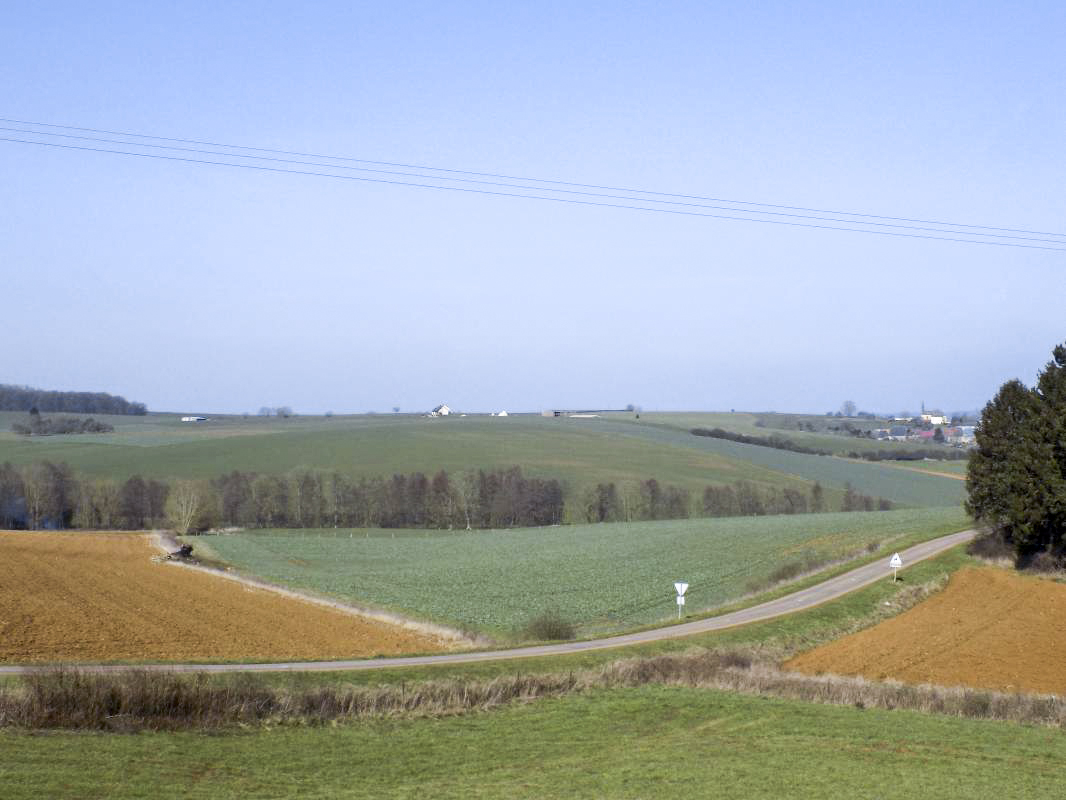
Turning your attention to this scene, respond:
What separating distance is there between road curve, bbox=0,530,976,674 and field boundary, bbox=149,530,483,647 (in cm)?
351

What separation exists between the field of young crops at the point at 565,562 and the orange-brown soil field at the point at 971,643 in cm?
884

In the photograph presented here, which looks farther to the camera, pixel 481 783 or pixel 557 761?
pixel 557 761

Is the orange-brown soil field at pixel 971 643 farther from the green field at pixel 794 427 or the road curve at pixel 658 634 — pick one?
the green field at pixel 794 427

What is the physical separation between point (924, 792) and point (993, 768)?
223 centimetres

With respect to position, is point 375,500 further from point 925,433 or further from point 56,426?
point 925,433

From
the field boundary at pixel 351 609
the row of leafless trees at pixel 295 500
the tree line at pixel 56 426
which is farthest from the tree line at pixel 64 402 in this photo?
the field boundary at pixel 351 609

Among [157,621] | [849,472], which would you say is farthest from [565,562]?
[849,472]

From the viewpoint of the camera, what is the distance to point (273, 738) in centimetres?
1862

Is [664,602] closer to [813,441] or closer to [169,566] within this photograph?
[169,566]

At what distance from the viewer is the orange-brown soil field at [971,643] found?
1182 inches

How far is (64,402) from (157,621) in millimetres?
157709

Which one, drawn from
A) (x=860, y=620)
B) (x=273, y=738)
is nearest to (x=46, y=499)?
(x=860, y=620)

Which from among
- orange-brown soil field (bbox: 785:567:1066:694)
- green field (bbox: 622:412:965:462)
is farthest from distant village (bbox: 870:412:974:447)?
orange-brown soil field (bbox: 785:567:1066:694)

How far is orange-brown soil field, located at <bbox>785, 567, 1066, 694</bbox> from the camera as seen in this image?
30.0m
